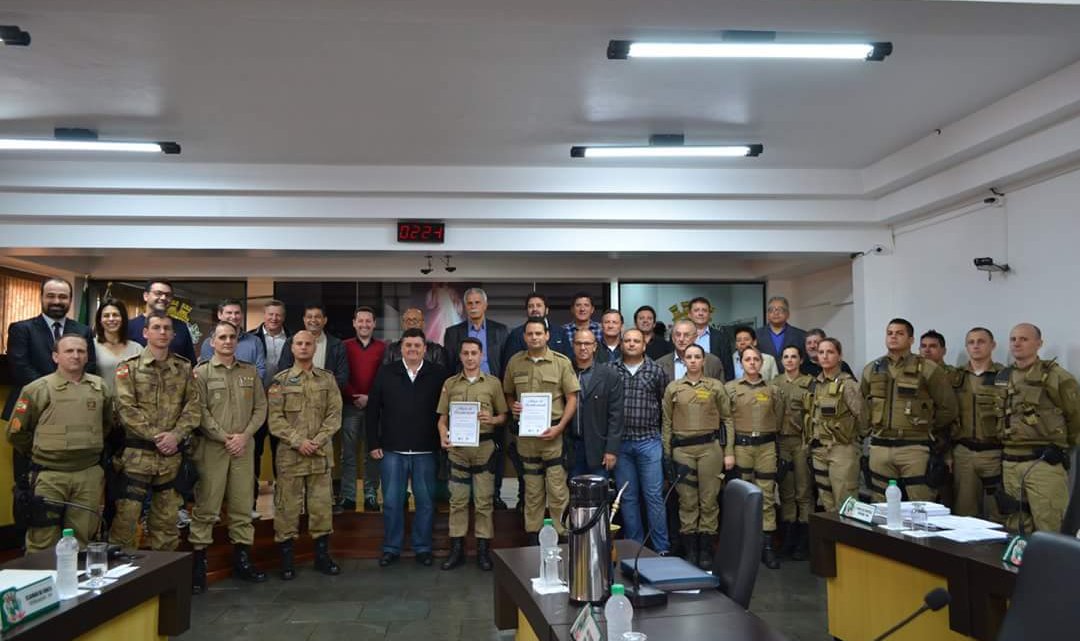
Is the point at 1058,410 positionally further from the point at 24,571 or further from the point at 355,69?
the point at 24,571

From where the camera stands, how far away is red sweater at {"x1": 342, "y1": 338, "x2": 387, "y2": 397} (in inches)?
247

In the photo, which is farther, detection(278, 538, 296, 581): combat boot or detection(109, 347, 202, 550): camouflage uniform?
detection(278, 538, 296, 581): combat boot

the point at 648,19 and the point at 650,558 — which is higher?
the point at 648,19

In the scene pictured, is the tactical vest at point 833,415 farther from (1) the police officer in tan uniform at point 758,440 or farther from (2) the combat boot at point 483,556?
(2) the combat boot at point 483,556

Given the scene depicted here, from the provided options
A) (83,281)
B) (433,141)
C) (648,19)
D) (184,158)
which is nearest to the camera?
(648,19)

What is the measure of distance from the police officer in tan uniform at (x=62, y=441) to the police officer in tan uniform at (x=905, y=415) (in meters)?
5.28

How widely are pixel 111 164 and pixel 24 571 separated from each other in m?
4.64

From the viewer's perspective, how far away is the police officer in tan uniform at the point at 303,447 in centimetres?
539

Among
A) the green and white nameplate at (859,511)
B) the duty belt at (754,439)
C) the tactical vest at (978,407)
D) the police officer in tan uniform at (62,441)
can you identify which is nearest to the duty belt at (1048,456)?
the tactical vest at (978,407)

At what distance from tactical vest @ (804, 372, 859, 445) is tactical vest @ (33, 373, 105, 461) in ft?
16.2

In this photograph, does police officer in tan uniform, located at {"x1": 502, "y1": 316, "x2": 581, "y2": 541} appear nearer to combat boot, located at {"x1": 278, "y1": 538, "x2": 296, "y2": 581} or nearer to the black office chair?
combat boot, located at {"x1": 278, "y1": 538, "x2": 296, "y2": 581}

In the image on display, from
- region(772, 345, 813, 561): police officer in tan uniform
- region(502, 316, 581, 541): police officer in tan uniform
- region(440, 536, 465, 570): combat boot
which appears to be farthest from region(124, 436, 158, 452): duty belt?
region(772, 345, 813, 561): police officer in tan uniform

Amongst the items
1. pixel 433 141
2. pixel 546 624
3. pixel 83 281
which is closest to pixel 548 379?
pixel 433 141

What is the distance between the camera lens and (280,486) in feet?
17.7
